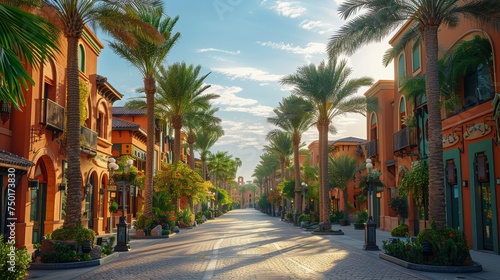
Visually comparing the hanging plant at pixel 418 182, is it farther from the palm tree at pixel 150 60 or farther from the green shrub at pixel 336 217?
the green shrub at pixel 336 217

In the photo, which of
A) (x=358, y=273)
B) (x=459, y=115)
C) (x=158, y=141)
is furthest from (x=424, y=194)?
(x=158, y=141)

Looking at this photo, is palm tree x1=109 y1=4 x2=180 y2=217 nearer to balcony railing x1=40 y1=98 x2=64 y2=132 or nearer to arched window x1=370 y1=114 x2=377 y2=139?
balcony railing x1=40 y1=98 x2=64 y2=132

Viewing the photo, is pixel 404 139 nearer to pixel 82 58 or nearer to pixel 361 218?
pixel 361 218

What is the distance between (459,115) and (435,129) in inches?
237

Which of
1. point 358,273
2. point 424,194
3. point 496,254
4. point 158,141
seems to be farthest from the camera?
point 158,141

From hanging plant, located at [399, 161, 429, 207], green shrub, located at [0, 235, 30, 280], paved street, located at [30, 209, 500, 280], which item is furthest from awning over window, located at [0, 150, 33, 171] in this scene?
hanging plant, located at [399, 161, 429, 207]

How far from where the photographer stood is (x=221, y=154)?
282 ft

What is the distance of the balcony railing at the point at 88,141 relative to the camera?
25.7 meters

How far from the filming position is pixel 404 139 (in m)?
29.5

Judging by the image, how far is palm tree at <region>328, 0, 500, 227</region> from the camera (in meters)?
15.8

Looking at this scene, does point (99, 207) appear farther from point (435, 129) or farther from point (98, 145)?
point (435, 129)

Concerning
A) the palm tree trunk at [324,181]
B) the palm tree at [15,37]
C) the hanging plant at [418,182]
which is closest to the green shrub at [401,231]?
the hanging plant at [418,182]

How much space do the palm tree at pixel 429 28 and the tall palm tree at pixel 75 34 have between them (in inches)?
285

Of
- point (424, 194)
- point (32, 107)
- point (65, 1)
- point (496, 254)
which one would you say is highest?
point (65, 1)
